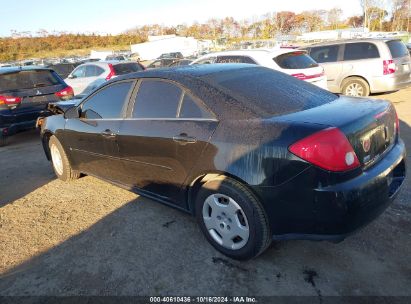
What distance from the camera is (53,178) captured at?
5.50 meters

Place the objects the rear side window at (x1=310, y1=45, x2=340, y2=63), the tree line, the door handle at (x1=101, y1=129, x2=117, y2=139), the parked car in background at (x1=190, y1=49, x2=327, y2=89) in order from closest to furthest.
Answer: the door handle at (x1=101, y1=129, x2=117, y2=139) < the parked car in background at (x1=190, y1=49, x2=327, y2=89) < the rear side window at (x1=310, y1=45, x2=340, y2=63) < the tree line

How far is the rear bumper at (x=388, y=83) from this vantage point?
9094mm

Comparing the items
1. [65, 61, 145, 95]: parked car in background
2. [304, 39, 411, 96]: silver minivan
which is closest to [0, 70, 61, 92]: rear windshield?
[65, 61, 145, 95]: parked car in background

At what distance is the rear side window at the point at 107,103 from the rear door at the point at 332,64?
7.39 m

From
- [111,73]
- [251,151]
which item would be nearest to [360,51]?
[111,73]

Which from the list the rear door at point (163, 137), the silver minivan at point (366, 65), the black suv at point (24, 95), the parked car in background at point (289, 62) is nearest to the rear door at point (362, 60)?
the silver minivan at point (366, 65)

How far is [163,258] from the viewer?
3.13 metres

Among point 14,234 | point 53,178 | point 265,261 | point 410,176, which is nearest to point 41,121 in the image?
point 53,178

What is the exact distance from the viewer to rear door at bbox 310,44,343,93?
9789 millimetres

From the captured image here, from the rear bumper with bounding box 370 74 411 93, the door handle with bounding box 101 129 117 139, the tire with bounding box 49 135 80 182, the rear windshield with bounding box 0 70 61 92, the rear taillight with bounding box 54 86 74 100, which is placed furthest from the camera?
the rear bumper with bounding box 370 74 411 93

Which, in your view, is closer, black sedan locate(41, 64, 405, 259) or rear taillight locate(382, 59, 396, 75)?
black sedan locate(41, 64, 405, 259)

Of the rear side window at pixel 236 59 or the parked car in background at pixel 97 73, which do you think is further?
the parked car in background at pixel 97 73

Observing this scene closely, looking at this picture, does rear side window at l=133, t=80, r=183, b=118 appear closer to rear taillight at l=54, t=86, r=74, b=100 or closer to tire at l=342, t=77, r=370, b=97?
rear taillight at l=54, t=86, r=74, b=100

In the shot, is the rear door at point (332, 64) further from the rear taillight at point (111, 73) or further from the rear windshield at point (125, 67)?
the rear taillight at point (111, 73)
